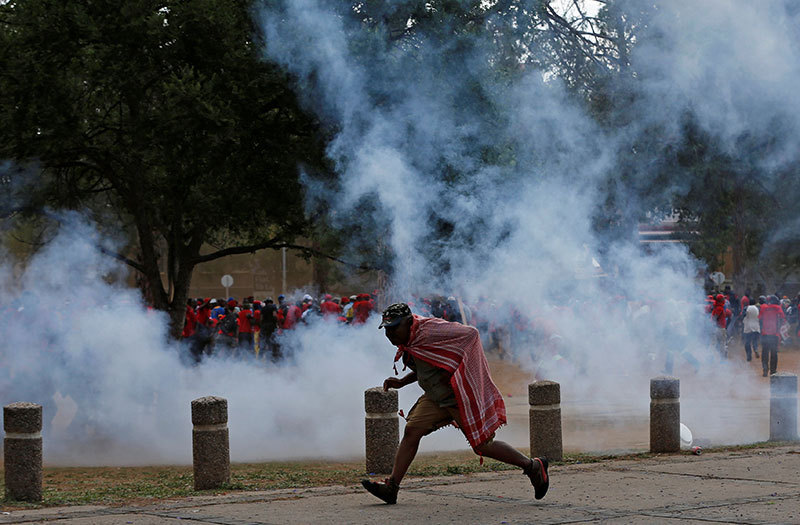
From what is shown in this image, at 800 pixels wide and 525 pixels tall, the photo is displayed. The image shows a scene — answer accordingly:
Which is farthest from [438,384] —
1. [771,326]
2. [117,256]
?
[771,326]

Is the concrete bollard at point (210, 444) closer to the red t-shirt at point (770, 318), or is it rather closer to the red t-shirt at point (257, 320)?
the red t-shirt at point (770, 318)

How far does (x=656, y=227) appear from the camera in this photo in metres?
21.5

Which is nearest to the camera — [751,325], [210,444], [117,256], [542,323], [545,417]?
[210,444]

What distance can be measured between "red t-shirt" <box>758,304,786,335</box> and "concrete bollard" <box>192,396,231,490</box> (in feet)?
46.5

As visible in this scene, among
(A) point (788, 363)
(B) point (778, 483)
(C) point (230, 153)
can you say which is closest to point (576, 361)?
(C) point (230, 153)

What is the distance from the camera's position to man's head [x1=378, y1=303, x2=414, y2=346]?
712 cm

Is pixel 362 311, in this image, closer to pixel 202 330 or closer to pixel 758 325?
pixel 202 330

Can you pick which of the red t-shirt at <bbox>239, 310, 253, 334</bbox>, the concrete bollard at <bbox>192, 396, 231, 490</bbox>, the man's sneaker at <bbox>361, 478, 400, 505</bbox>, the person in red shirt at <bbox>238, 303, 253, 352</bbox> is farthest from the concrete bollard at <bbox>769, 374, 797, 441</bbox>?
the red t-shirt at <bbox>239, 310, 253, 334</bbox>

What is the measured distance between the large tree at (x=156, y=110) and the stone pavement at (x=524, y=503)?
27.0 ft

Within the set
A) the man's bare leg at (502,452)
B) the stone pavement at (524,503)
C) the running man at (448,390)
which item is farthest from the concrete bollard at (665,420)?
the man's bare leg at (502,452)

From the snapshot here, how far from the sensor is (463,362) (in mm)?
7086

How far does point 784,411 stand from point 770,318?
9.88 meters

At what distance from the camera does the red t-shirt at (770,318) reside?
20203mm

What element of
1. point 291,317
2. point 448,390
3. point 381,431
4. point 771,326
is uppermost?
point 291,317
